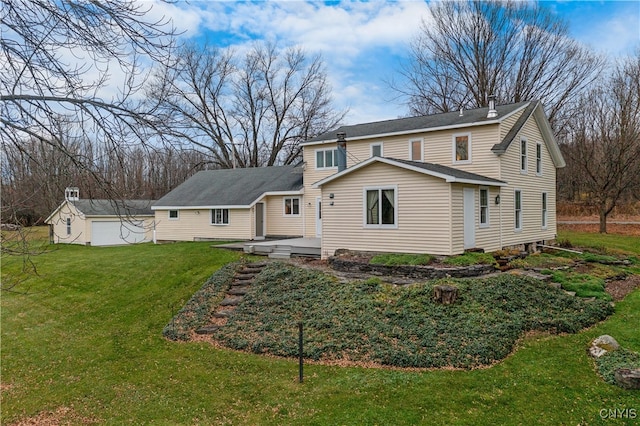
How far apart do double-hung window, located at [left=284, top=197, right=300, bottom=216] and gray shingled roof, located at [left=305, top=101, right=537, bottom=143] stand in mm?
3365

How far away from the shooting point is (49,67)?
4.29 m

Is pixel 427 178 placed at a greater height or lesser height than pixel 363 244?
greater

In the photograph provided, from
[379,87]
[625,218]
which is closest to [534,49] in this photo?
[379,87]

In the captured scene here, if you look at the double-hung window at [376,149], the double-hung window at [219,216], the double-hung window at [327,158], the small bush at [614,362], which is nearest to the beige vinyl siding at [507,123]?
the double-hung window at [376,149]

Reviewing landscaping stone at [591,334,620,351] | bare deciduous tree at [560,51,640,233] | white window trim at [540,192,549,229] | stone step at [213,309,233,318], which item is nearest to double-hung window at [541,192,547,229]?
white window trim at [540,192,549,229]

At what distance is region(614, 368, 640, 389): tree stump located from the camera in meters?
6.19

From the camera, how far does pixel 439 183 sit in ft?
41.7

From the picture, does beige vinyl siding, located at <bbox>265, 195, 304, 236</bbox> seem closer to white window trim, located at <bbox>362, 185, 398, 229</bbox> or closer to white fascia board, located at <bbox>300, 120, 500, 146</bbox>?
white fascia board, located at <bbox>300, 120, 500, 146</bbox>

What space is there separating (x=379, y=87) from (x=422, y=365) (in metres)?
28.9

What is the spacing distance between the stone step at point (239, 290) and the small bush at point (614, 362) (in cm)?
853

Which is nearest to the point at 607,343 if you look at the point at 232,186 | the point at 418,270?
the point at 418,270

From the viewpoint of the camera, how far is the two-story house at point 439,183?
1301cm

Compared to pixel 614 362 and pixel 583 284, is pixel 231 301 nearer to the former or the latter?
pixel 614 362

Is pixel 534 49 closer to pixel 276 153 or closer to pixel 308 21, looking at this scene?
pixel 276 153
